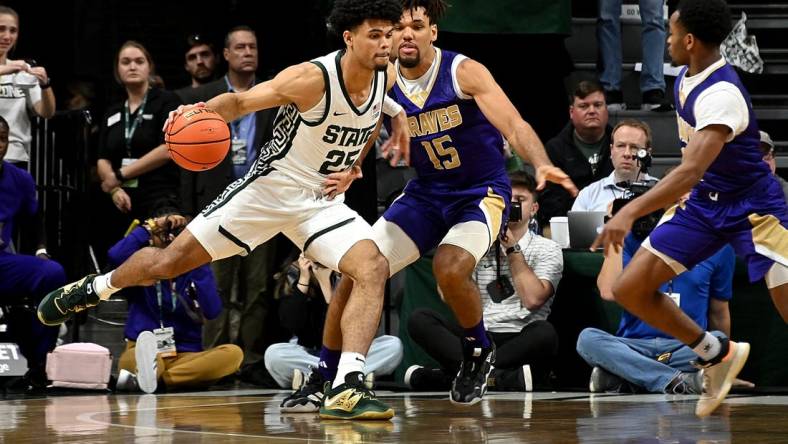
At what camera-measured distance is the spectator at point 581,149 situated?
31.8ft

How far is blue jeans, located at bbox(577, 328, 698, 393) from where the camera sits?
8.25 m

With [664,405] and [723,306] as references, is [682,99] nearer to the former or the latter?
[664,405]

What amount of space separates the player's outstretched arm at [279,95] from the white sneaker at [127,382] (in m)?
3.22

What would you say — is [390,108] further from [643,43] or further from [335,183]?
[643,43]

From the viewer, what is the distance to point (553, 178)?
5789 millimetres

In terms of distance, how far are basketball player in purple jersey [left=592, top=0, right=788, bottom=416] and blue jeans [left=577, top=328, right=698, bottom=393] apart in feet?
5.80

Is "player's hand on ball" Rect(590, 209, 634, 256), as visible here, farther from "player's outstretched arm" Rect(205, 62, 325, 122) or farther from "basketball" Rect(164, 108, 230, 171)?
"basketball" Rect(164, 108, 230, 171)

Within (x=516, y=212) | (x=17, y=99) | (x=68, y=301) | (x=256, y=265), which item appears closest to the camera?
(x=68, y=301)

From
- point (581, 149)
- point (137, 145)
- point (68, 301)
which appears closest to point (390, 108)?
point (68, 301)

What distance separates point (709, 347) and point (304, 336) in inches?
139

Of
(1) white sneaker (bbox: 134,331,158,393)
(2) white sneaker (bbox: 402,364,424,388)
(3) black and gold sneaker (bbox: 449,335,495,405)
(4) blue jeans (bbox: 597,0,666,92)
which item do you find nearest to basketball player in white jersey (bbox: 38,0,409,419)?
(3) black and gold sneaker (bbox: 449,335,495,405)

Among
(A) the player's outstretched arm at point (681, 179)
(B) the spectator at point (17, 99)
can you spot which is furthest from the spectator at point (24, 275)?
(A) the player's outstretched arm at point (681, 179)

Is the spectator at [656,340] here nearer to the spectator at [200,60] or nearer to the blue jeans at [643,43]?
the blue jeans at [643,43]

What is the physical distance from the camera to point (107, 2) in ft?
41.0
